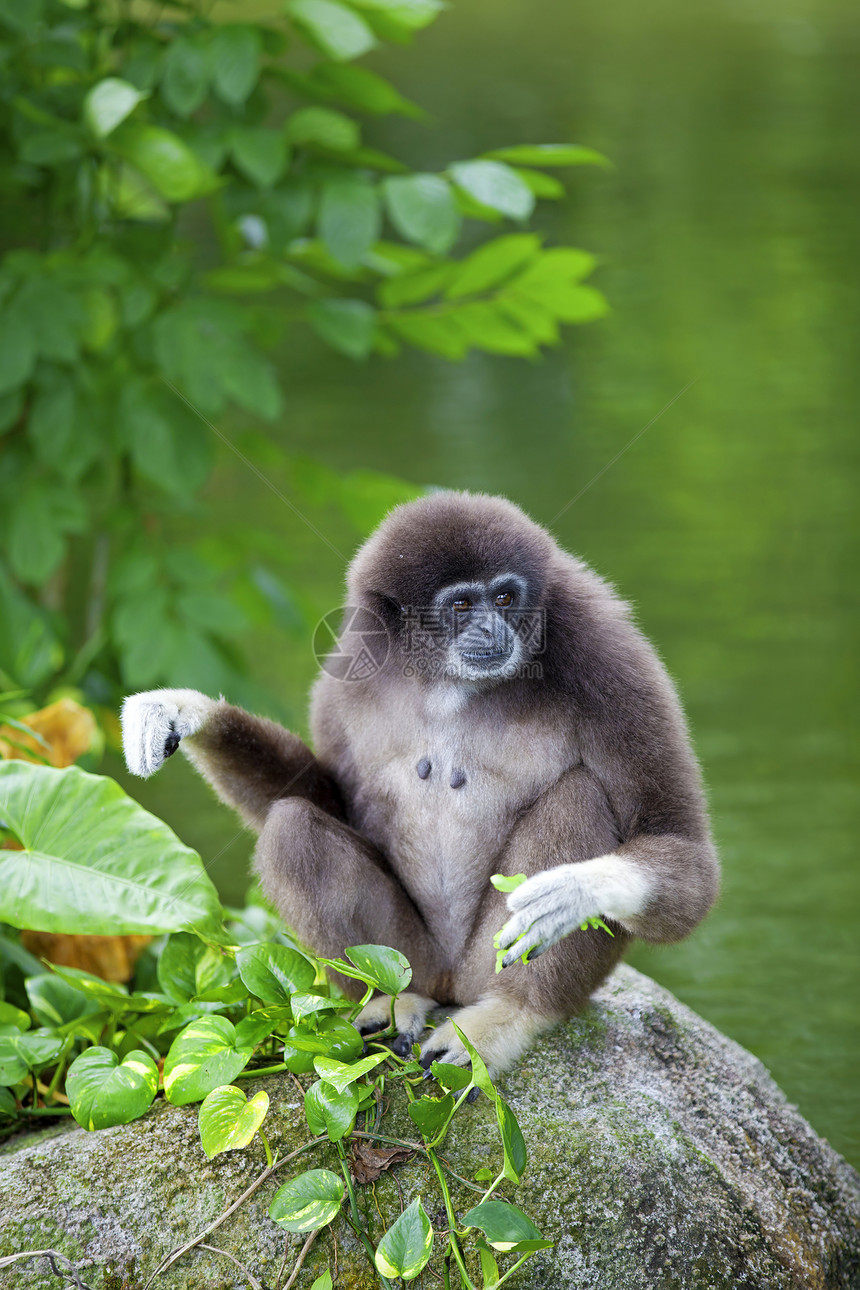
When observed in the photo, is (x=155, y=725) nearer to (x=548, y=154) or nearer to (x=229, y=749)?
(x=229, y=749)

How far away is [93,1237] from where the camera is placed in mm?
1985

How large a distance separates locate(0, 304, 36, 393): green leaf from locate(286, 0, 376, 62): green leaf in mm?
1018

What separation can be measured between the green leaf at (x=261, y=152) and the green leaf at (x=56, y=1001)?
1881 millimetres

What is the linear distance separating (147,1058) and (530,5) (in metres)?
11.7

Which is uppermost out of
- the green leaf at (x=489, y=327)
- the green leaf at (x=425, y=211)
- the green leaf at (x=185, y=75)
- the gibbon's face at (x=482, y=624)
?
the green leaf at (x=185, y=75)

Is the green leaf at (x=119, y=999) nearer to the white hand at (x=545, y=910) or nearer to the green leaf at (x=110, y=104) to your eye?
the white hand at (x=545, y=910)

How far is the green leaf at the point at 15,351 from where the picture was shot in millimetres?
3086

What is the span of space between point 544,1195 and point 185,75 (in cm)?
267

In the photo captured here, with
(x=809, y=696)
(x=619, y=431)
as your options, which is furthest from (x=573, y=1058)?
(x=619, y=431)

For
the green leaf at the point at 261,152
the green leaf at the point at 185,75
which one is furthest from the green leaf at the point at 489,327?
the green leaf at the point at 185,75

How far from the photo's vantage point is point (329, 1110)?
1941 mm

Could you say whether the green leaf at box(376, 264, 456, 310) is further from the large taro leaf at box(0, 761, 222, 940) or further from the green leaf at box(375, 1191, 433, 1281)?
the green leaf at box(375, 1191, 433, 1281)

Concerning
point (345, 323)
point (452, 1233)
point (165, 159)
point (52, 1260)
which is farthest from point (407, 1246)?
point (165, 159)

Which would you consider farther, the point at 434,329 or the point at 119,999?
the point at 434,329
